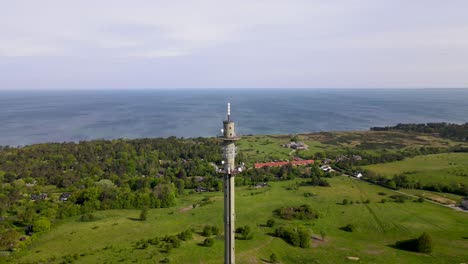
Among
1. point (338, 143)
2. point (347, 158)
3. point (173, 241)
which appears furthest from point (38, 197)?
point (338, 143)

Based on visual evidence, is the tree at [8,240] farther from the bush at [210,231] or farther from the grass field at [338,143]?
the grass field at [338,143]

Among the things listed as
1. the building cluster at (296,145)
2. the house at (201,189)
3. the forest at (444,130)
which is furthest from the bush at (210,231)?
the forest at (444,130)

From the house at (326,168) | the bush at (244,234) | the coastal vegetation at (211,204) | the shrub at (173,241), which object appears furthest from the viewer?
the house at (326,168)

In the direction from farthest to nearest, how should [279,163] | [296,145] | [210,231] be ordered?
1. [296,145]
2. [279,163]
3. [210,231]

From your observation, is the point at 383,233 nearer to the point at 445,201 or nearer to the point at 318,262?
the point at 318,262

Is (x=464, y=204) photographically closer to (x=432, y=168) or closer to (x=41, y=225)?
(x=432, y=168)

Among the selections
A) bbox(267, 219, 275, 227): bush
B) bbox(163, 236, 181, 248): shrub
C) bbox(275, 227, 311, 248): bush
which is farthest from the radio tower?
bbox(267, 219, 275, 227): bush
